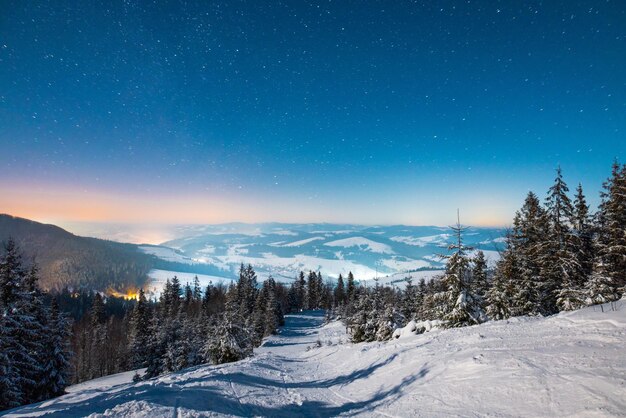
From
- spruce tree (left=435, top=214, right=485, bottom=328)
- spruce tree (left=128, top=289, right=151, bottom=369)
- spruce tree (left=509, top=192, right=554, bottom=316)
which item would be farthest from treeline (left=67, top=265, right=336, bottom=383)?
spruce tree (left=509, top=192, right=554, bottom=316)

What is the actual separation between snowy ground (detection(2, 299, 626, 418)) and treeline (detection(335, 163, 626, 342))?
21.8 ft

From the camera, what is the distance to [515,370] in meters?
11.1

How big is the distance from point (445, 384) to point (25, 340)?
30344mm

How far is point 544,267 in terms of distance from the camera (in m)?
29.9

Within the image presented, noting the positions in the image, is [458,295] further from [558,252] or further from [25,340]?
[25,340]

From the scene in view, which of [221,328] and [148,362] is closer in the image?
[221,328]

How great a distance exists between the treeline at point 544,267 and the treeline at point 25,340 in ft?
98.2

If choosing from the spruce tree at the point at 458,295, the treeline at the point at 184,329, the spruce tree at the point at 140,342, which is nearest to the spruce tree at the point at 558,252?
the spruce tree at the point at 458,295

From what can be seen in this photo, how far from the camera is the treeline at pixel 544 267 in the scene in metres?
24.5

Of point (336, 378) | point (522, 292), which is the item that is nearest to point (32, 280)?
point (336, 378)

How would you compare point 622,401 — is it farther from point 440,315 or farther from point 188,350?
point 188,350

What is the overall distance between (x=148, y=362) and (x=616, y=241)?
59.4 metres

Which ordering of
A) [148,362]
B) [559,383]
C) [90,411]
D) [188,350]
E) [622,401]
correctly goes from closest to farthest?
[622,401] → [559,383] → [90,411] → [188,350] → [148,362]

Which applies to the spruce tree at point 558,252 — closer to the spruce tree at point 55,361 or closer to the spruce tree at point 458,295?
the spruce tree at point 458,295
